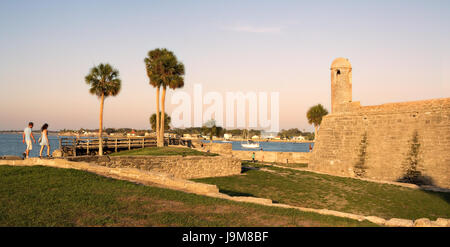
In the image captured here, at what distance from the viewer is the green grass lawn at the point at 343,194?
13.3 metres

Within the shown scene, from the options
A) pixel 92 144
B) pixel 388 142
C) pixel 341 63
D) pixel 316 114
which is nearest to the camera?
pixel 388 142

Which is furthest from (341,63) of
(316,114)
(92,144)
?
(316,114)

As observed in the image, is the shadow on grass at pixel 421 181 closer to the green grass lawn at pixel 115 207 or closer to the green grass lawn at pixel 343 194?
the green grass lawn at pixel 343 194

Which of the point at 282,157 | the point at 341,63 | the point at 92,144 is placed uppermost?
the point at 341,63

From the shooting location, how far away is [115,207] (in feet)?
25.4

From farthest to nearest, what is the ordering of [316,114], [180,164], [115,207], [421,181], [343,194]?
1. [316,114]
2. [421,181]
3. [180,164]
4. [343,194]
5. [115,207]

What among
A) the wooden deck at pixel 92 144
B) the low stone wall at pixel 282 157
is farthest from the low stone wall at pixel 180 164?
the low stone wall at pixel 282 157

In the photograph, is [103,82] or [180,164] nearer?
[180,164]

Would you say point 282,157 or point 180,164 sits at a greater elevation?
point 180,164

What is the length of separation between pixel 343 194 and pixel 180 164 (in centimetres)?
960

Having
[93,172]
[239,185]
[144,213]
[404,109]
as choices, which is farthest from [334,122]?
[144,213]

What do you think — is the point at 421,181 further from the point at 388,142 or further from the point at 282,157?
the point at 282,157

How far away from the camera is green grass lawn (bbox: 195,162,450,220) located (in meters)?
13.3

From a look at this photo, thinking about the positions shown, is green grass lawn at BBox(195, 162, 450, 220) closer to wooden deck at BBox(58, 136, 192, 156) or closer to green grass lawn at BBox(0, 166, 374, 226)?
green grass lawn at BBox(0, 166, 374, 226)
